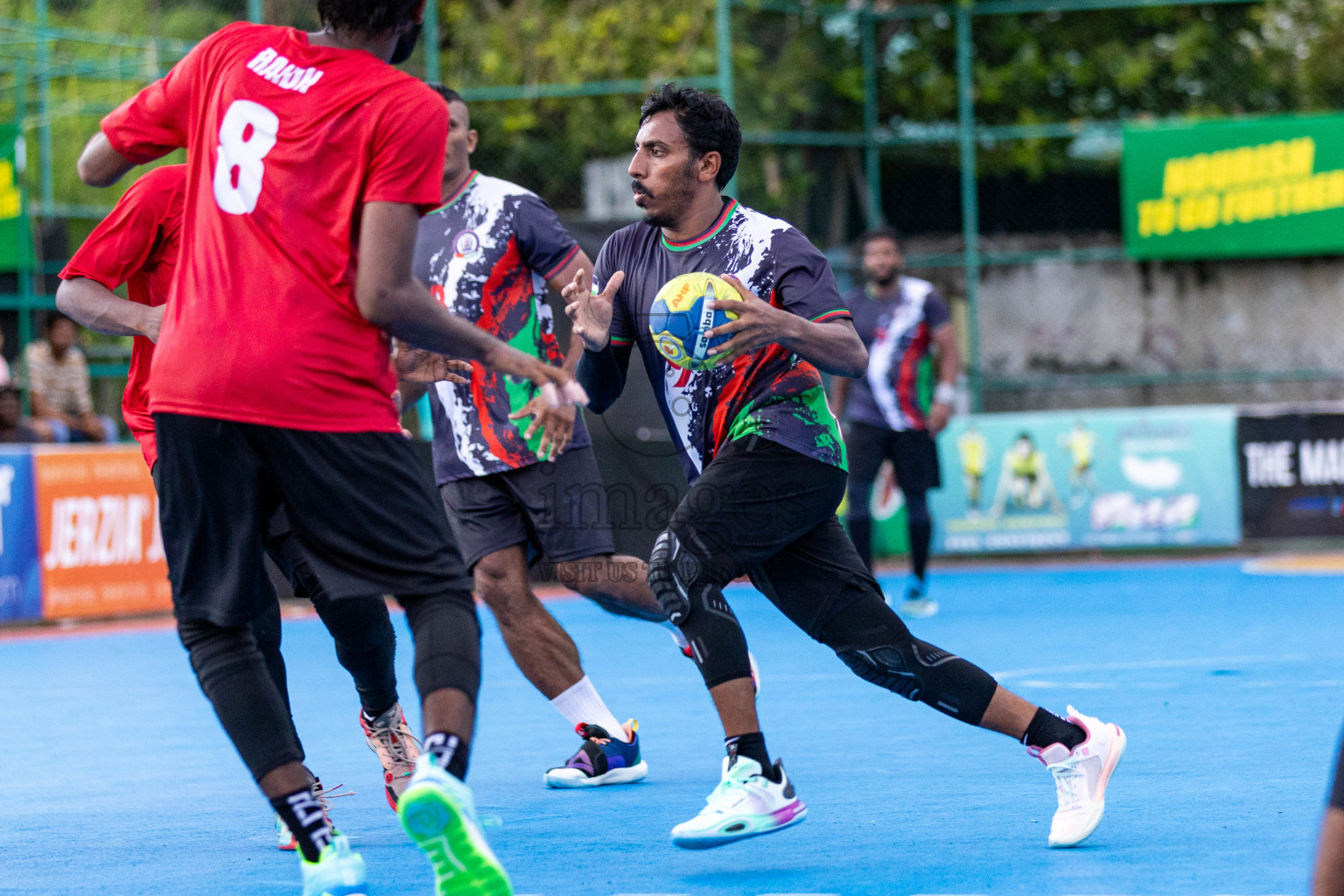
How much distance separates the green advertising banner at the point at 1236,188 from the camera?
16.4 metres

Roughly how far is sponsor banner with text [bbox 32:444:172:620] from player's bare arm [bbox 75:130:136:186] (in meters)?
7.83

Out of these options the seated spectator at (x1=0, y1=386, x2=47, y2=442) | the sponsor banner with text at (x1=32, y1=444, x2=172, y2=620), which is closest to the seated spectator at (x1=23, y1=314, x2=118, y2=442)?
the seated spectator at (x1=0, y1=386, x2=47, y2=442)

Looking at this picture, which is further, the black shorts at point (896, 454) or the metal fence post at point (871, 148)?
the metal fence post at point (871, 148)

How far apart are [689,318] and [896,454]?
6520 millimetres

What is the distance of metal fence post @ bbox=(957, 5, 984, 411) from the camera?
54.7 feet

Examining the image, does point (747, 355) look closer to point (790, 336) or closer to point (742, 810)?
point (790, 336)

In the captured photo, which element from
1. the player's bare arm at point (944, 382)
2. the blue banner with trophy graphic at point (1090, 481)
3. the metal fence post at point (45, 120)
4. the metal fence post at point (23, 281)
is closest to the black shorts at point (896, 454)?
the player's bare arm at point (944, 382)

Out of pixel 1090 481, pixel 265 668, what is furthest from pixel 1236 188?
pixel 265 668

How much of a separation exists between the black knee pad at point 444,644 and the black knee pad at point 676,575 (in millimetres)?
693

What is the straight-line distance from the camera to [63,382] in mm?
13516

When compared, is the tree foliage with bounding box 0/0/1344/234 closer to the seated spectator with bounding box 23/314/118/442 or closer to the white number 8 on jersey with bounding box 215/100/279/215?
the seated spectator with bounding box 23/314/118/442

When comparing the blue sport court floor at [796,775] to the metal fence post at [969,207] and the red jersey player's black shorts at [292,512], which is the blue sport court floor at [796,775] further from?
the metal fence post at [969,207]

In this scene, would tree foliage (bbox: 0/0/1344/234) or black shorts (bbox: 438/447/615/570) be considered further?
tree foliage (bbox: 0/0/1344/234)

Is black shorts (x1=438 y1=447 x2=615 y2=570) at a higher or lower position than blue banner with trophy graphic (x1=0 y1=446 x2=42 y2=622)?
higher
